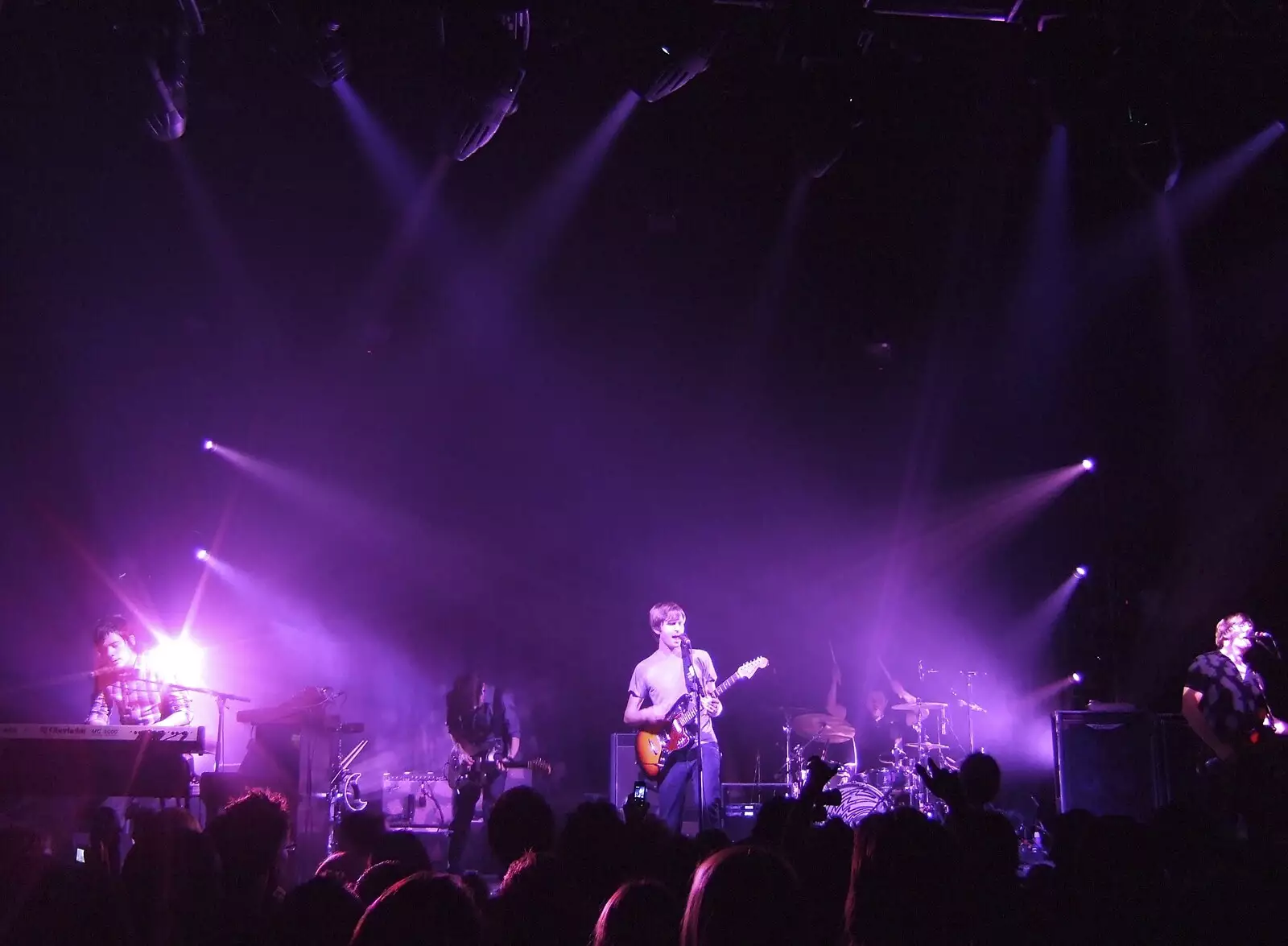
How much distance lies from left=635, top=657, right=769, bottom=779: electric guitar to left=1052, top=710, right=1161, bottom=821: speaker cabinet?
2.99 metres

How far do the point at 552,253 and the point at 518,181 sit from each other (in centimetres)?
112

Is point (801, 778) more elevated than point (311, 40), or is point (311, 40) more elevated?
point (311, 40)

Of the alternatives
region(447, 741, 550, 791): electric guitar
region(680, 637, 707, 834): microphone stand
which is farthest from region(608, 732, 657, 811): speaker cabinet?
region(680, 637, 707, 834): microphone stand

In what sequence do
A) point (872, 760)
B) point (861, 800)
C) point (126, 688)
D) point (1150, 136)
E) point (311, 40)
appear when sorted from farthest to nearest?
point (872, 760) < point (861, 800) < point (126, 688) < point (1150, 136) < point (311, 40)

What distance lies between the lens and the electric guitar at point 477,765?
9.09 meters

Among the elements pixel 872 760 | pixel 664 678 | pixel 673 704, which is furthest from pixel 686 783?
pixel 872 760

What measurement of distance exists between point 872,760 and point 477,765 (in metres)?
5.40

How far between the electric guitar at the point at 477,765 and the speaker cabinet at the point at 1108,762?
476 centimetres

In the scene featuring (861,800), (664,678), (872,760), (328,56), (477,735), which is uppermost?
(328,56)

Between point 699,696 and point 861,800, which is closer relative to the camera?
point 699,696

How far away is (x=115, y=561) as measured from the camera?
11156mm

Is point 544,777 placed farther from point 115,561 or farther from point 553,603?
point 115,561

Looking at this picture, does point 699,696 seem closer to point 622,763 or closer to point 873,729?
point 622,763

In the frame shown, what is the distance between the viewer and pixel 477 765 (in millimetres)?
9133
